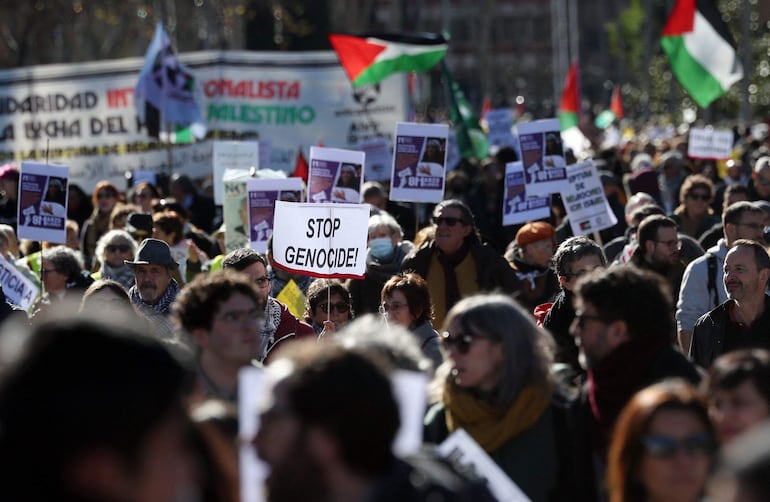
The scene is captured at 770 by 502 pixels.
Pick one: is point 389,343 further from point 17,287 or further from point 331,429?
point 17,287

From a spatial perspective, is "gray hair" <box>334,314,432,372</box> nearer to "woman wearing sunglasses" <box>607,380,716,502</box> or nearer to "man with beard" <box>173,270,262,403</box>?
"man with beard" <box>173,270,262,403</box>

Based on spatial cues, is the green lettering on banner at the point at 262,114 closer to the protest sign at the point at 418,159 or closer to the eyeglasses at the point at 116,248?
the protest sign at the point at 418,159

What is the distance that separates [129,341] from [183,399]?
0.18m

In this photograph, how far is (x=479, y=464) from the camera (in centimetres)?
413

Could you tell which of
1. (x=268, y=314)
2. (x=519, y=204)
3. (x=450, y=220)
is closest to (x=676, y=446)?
(x=268, y=314)

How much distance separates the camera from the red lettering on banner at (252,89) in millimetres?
20062

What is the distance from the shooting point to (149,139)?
65.2ft

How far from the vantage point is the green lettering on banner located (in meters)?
20.0

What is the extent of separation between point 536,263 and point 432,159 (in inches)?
91.9

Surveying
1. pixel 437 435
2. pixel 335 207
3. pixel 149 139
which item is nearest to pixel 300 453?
pixel 437 435

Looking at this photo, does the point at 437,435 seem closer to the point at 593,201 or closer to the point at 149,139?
the point at 593,201

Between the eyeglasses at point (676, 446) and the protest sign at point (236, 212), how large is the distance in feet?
25.5

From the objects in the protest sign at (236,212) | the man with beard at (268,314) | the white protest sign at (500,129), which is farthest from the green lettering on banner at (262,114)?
the man with beard at (268,314)

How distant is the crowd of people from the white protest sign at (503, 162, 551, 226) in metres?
1.80
